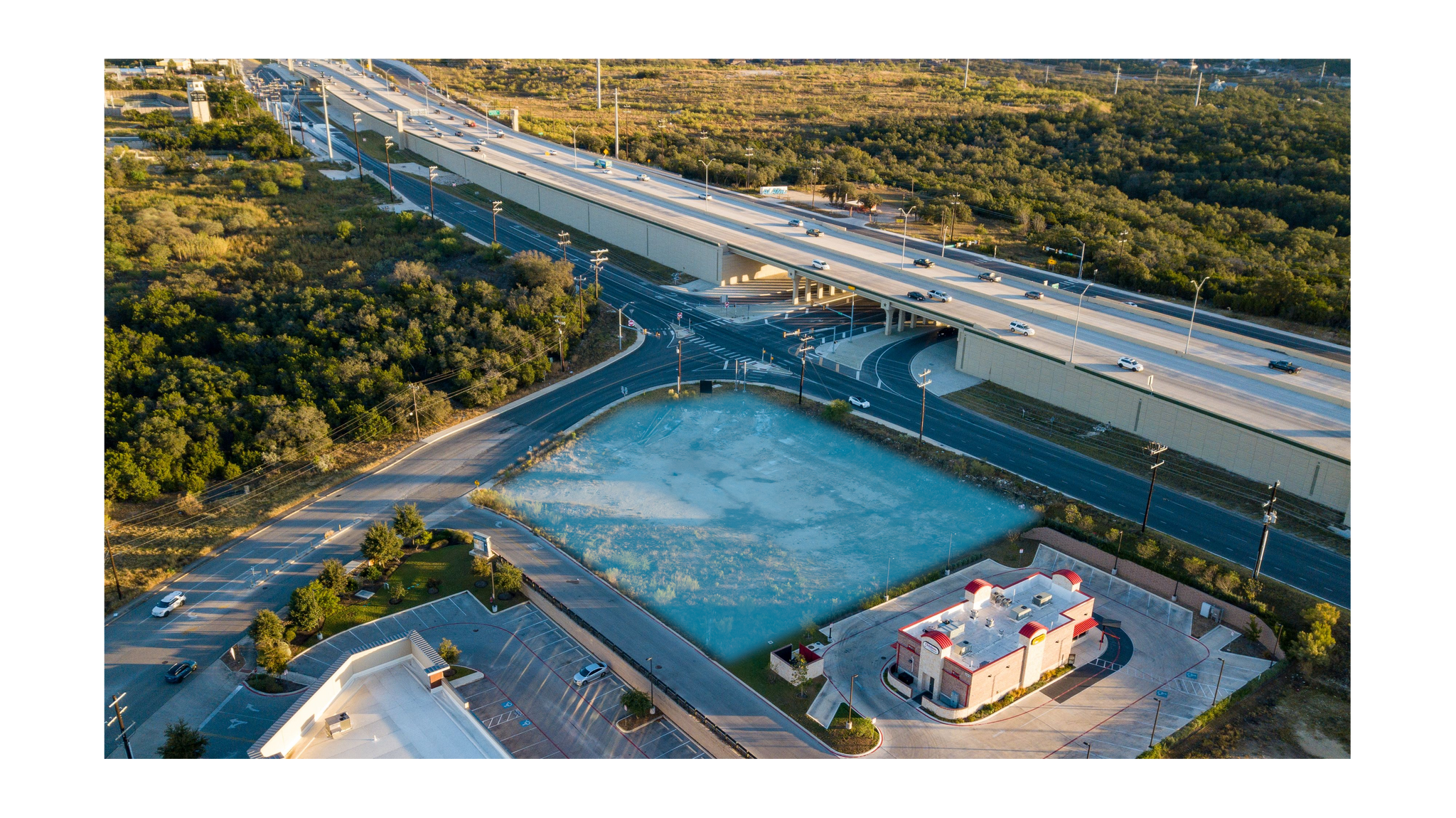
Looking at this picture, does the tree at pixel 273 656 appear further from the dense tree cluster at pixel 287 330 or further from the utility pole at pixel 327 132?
the utility pole at pixel 327 132

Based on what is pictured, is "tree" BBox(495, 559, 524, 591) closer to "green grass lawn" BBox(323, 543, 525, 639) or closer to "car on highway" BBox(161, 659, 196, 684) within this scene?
"green grass lawn" BBox(323, 543, 525, 639)

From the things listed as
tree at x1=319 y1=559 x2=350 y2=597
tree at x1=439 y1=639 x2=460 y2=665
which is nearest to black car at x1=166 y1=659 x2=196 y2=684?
tree at x1=319 y1=559 x2=350 y2=597

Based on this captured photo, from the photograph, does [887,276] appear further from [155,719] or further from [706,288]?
[155,719]

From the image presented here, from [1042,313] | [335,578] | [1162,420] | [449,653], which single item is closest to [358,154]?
[335,578]

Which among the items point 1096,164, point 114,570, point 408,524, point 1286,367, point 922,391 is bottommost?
point 114,570

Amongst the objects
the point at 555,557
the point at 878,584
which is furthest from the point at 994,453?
the point at 555,557

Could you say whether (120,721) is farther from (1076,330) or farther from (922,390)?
(1076,330)

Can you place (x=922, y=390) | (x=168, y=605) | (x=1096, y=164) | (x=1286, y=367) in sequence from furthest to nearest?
(x=1096, y=164)
(x=922, y=390)
(x=1286, y=367)
(x=168, y=605)

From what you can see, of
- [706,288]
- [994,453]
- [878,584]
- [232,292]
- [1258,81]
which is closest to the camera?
[878,584]
